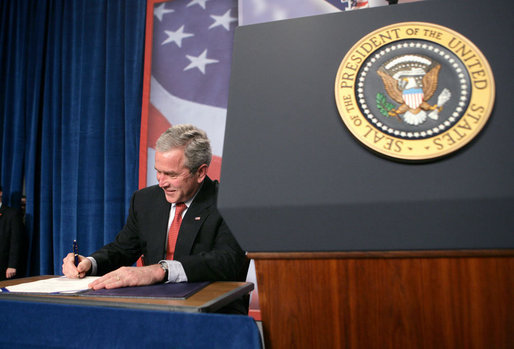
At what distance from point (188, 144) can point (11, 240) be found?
301cm

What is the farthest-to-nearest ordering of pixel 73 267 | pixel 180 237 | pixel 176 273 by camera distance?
pixel 180 237, pixel 73 267, pixel 176 273

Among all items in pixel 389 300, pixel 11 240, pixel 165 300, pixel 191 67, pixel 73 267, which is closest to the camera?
pixel 389 300

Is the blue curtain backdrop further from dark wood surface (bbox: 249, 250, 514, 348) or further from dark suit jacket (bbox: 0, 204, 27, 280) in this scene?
dark wood surface (bbox: 249, 250, 514, 348)

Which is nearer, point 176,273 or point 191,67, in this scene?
point 176,273

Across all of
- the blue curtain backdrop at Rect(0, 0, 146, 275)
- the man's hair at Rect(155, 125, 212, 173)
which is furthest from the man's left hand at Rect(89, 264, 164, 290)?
the blue curtain backdrop at Rect(0, 0, 146, 275)

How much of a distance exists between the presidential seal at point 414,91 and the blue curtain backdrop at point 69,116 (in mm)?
2937

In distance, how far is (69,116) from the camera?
3.67 metres

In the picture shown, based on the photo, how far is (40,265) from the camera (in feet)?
11.7

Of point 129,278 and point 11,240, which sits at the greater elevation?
point 129,278

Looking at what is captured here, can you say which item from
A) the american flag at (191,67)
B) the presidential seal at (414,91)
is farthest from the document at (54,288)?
the american flag at (191,67)

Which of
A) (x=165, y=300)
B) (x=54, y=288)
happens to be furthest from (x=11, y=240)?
(x=165, y=300)

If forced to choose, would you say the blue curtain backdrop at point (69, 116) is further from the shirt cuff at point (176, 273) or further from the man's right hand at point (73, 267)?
the shirt cuff at point (176, 273)

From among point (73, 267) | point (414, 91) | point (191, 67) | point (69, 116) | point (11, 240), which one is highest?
point (191, 67)

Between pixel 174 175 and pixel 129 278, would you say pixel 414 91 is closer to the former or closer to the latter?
pixel 129 278
